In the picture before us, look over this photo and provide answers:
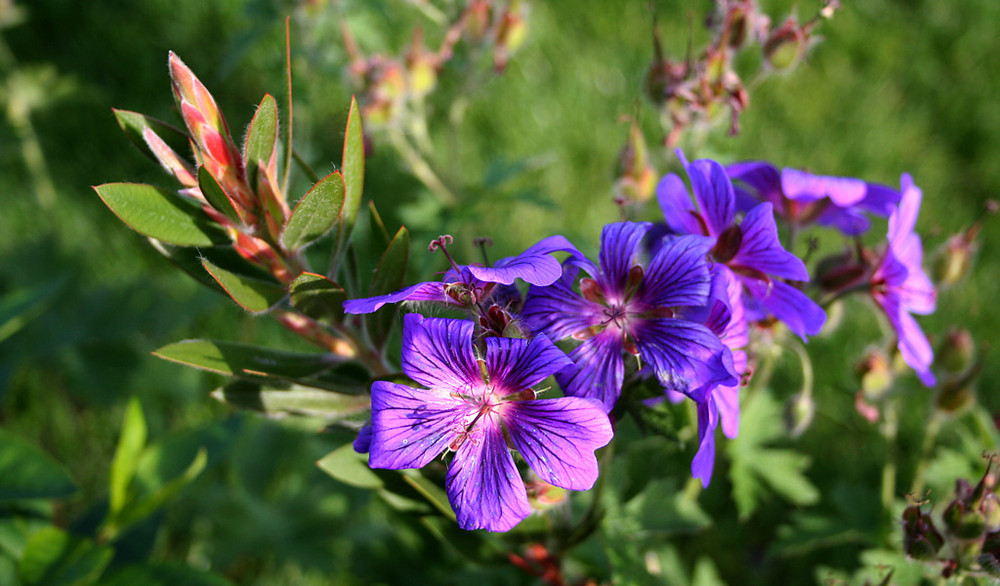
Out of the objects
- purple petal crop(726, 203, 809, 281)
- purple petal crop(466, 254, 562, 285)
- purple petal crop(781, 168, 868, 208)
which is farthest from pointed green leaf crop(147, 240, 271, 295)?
purple petal crop(781, 168, 868, 208)

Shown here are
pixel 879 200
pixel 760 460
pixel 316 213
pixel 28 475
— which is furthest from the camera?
pixel 760 460

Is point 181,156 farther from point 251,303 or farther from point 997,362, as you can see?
point 997,362

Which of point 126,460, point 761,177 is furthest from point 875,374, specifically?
point 126,460

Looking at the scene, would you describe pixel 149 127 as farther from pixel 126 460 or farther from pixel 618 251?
pixel 126 460

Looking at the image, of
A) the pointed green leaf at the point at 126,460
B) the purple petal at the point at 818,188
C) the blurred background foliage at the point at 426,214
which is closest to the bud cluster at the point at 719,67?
the blurred background foliage at the point at 426,214

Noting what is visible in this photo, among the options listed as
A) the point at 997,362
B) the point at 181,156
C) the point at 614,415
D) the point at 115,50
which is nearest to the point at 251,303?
the point at 181,156

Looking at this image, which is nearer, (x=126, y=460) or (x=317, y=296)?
(x=317, y=296)

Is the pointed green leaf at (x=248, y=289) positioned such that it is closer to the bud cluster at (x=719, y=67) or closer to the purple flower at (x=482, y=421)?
the purple flower at (x=482, y=421)
